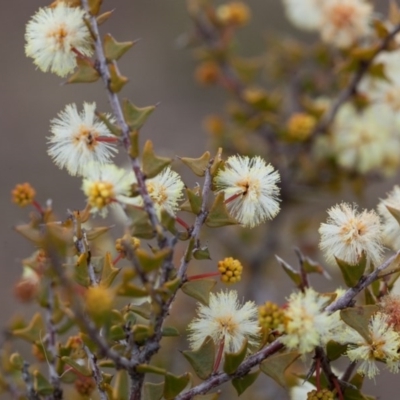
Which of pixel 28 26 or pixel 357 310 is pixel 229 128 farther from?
pixel 357 310

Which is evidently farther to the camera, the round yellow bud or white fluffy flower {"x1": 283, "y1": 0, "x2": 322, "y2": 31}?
white fluffy flower {"x1": 283, "y1": 0, "x2": 322, "y2": 31}

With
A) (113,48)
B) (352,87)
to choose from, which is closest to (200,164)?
(113,48)

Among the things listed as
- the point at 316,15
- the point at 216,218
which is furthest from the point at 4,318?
the point at 216,218

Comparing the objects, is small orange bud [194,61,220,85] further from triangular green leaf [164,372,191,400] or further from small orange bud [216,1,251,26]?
triangular green leaf [164,372,191,400]

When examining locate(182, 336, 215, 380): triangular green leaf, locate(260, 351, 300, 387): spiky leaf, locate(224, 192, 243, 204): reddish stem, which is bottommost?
locate(260, 351, 300, 387): spiky leaf

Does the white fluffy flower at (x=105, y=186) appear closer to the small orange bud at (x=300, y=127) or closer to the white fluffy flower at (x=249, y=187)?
the white fluffy flower at (x=249, y=187)

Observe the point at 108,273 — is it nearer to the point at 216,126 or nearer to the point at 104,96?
the point at 216,126

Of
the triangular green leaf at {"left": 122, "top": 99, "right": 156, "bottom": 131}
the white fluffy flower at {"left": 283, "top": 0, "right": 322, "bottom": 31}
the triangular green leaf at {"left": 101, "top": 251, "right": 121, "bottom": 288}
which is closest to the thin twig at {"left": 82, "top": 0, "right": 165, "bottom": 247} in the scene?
the triangular green leaf at {"left": 122, "top": 99, "right": 156, "bottom": 131}
